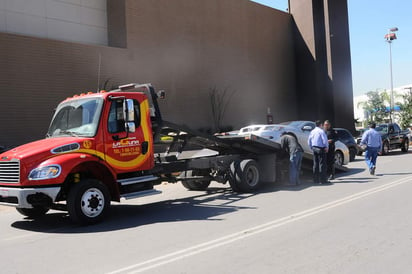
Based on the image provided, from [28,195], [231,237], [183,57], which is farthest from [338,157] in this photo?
[183,57]

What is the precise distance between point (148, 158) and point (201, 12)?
24.2 m

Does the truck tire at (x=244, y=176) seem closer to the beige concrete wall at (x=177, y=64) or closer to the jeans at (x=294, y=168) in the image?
the jeans at (x=294, y=168)

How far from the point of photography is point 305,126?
16.1 m

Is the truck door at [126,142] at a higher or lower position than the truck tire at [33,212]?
higher

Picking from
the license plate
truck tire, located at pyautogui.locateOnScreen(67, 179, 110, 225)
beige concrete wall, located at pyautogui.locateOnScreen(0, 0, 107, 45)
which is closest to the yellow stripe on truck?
truck tire, located at pyautogui.locateOnScreen(67, 179, 110, 225)

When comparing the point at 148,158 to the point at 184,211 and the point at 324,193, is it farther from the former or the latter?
the point at 324,193

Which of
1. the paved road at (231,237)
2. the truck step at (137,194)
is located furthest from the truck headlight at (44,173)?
the truck step at (137,194)

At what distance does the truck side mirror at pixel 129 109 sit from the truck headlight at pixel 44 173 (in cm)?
177

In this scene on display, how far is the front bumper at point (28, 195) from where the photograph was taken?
23.5ft

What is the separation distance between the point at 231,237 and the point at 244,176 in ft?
15.9

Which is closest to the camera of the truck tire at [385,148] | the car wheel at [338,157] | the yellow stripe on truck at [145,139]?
the yellow stripe on truck at [145,139]

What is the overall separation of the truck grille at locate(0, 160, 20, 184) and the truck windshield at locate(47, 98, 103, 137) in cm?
115

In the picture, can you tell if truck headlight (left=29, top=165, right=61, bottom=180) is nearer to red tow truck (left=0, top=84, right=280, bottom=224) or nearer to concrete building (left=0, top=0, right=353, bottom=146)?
red tow truck (left=0, top=84, right=280, bottom=224)

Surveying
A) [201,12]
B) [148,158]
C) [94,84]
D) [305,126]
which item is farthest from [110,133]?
[201,12]
